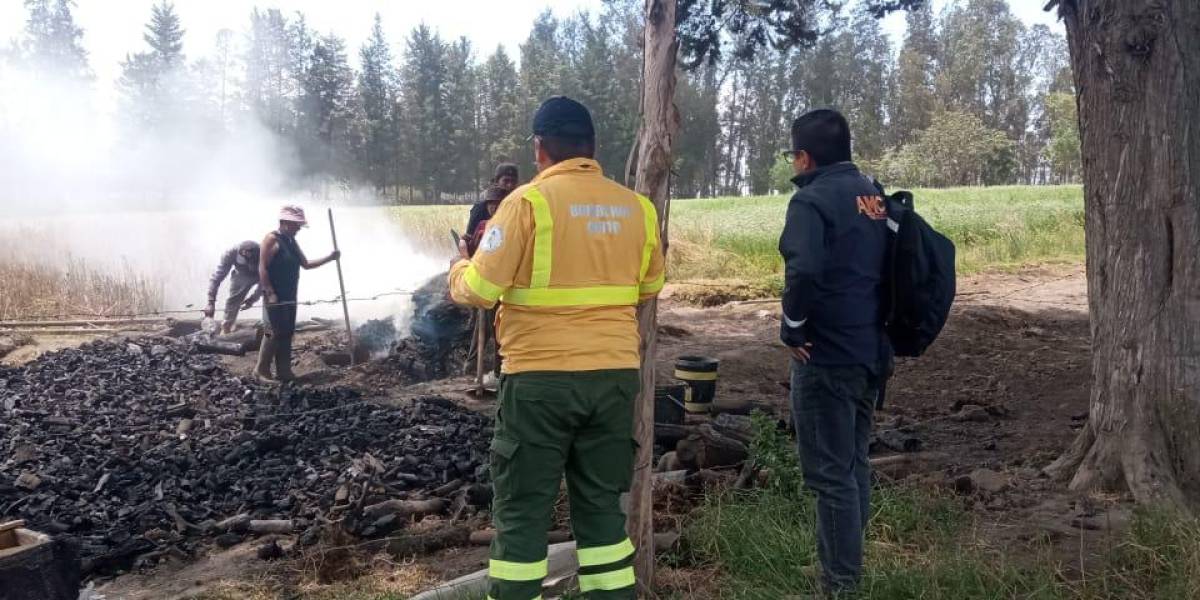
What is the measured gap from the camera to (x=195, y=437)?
26.0ft

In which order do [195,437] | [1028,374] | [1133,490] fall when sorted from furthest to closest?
[1028,374] → [195,437] → [1133,490]

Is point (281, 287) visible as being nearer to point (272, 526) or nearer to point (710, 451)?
point (272, 526)

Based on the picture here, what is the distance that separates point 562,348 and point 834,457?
46.2 inches

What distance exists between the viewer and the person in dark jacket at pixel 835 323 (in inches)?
135

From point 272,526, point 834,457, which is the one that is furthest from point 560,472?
point 272,526

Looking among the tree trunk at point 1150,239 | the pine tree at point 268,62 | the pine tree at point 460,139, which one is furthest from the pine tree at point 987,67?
the tree trunk at point 1150,239

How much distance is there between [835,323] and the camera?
137 inches

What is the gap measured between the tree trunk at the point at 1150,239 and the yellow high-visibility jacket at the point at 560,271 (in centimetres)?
321

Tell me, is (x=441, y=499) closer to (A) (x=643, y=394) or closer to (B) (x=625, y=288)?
(A) (x=643, y=394)

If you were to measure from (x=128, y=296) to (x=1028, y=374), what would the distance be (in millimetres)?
13785

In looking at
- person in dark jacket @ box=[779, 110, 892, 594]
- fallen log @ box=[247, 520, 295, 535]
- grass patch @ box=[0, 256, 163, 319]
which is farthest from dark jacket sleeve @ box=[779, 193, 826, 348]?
grass patch @ box=[0, 256, 163, 319]

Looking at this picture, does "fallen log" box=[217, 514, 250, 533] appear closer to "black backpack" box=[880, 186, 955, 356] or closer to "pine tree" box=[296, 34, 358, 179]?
"black backpack" box=[880, 186, 955, 356]

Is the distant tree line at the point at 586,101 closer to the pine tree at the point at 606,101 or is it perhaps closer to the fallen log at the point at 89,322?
the pine tree at the point at 606,101

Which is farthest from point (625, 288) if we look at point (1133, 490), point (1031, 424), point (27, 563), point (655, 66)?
point (1031, 424)
